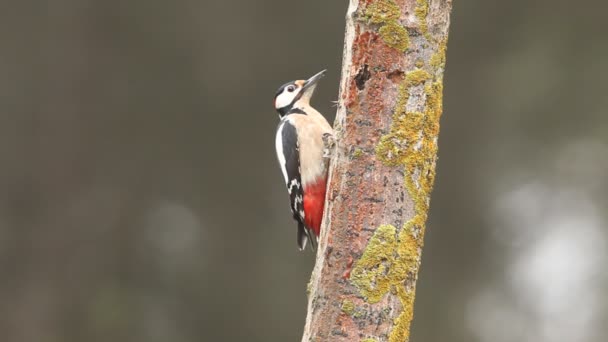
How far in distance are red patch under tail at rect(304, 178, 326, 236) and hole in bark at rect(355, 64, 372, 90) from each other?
3.41 ft

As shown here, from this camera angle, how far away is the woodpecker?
4320 mm

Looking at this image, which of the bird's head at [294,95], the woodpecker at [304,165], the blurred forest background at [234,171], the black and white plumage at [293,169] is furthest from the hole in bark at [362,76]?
the blurred forest background at [234,171]

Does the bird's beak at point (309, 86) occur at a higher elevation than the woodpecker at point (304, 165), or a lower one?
higher

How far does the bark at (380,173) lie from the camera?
319 centimetres

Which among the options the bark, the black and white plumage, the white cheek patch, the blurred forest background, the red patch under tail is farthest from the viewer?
the blurred forest background

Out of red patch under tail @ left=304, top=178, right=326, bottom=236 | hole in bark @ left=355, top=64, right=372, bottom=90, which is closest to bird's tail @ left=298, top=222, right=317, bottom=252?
red patch under tail @ left=304, top=178, right=326, bottom=236

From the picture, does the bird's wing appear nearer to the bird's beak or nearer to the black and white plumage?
the black and white plumage

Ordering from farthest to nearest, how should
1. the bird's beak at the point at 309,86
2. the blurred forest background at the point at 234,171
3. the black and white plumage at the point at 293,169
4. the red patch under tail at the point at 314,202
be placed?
the blurred forest background at the point at 234,171 → the bird's beak at the point at 309,86 → the black and white plumage at the point at 293,169 → the red patch under tail at the point at 314,202

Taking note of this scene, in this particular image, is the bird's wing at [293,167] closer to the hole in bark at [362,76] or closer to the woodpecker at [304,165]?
the woodpecker at [304,165]

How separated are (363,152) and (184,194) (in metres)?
6.18

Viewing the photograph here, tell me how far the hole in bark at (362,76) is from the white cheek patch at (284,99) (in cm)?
179

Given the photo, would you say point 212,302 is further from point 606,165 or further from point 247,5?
point 606,165

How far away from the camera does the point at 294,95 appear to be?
504 cm

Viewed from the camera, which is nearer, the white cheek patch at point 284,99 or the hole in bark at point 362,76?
the hole in bark at point 362,76
